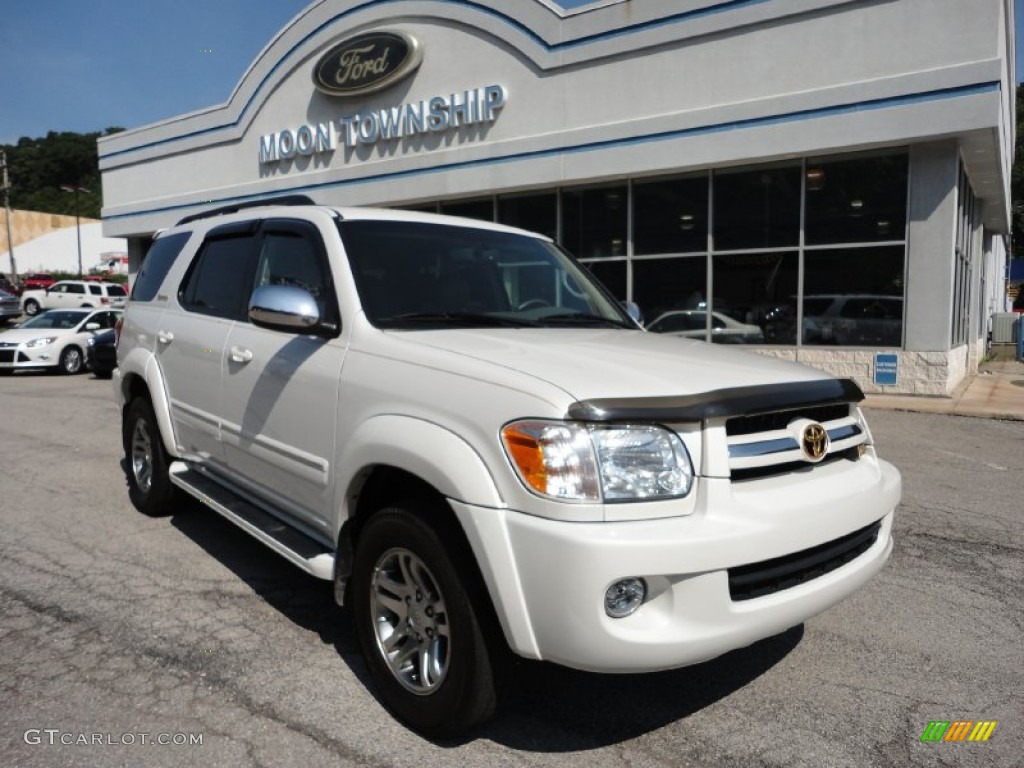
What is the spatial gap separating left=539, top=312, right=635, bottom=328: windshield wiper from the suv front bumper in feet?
4.90

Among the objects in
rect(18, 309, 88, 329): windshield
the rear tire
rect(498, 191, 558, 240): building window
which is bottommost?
the rear tire

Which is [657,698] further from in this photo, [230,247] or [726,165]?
[726,165]

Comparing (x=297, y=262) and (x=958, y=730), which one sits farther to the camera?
(x=297, y=262)

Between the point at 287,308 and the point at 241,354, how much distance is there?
853mm

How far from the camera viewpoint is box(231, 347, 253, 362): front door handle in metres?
3.83

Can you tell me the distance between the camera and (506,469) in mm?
2369

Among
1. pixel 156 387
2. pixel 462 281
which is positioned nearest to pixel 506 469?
pixel 462 281

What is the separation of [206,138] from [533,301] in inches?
807

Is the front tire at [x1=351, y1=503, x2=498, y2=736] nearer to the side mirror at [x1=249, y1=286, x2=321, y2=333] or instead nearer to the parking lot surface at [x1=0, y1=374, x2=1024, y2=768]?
the parking lot surface at [x1=0, y1=374, x2=1024, y2=768]

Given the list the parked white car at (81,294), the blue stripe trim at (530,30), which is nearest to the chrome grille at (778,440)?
the blue stripe trim at (530,30)

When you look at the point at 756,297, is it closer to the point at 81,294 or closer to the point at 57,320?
the point at 57,320

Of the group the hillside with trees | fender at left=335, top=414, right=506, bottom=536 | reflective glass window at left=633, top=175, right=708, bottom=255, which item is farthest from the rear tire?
the hillside with trees

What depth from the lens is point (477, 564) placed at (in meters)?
2.47

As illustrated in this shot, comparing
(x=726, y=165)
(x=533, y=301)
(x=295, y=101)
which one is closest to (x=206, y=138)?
(x=295, y=101)
